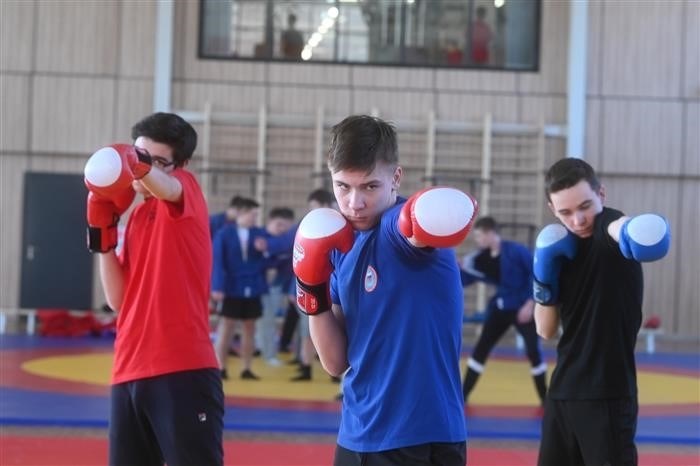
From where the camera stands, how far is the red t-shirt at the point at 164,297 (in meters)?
3.15

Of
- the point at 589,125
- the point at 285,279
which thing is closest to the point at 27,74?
the point at 285,279

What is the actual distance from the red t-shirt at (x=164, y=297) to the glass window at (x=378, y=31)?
408 inches

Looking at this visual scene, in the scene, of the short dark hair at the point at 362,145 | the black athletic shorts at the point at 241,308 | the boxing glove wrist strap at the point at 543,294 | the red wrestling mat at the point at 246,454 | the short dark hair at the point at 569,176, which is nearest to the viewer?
the short dark hair at the point at 362,145

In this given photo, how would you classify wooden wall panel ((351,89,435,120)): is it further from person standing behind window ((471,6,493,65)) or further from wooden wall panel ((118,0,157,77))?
wooden wall panel ((118,0,157,77))

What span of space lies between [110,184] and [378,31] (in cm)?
1090

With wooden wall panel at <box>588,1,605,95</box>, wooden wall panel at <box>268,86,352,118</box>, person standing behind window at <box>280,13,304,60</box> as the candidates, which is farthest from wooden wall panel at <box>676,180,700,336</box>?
person standing behind window at <box>280,13,304,60</box>

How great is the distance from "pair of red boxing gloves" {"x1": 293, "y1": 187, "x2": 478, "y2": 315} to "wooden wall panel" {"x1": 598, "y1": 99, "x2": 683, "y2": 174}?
11.4 metres

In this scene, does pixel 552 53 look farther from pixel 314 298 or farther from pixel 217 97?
pixel 314 298

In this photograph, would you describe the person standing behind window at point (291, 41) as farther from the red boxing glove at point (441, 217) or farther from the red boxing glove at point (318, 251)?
the red boxing glove at point (441, 217)

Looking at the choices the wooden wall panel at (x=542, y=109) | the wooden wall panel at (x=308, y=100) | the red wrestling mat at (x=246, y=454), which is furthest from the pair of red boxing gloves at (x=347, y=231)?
the wooden wall panel at (x=542, y=109)

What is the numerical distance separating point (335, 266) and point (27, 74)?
1155cm

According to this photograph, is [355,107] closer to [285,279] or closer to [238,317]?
[285,279]

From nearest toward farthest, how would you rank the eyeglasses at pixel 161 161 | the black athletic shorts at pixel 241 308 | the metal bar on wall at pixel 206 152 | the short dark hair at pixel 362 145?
the short dark hair at pixel 362 145
the eyeglasses at pixel 161 161
the black athletic shorts at pixel 241 308
the metal bar on wall at pixel 206 152

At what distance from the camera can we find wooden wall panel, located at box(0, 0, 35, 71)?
13.0m
